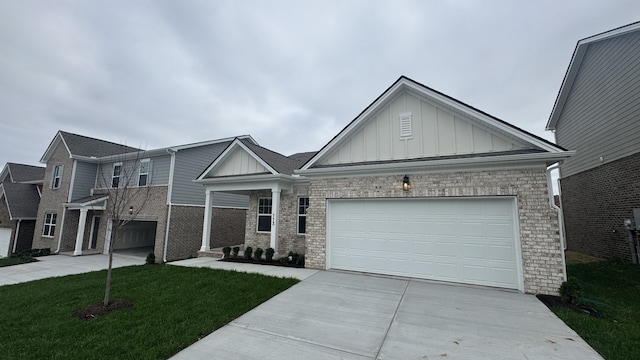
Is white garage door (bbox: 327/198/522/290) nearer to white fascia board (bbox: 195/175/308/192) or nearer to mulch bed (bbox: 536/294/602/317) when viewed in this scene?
mulch bed (bbox: 536/294/602/317)

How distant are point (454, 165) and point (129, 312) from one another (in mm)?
8306

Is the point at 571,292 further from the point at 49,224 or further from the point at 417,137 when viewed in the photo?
the point at 49,224

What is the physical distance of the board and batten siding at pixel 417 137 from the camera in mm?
7176

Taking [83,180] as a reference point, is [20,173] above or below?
above

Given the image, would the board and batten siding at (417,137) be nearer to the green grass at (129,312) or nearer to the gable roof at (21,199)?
the green grass at (129,312)

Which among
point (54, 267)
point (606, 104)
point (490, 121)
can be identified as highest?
point (606, 104)

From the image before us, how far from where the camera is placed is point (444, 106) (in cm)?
761

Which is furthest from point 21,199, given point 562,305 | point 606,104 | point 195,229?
point 606,104

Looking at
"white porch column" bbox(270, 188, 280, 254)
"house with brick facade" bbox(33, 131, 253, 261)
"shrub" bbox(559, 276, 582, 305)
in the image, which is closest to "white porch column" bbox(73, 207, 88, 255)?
"house with brick facade" bbox(33, 131, 253, 261)

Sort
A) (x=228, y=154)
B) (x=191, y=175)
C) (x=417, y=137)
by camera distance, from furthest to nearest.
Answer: (x=191, y=175)
(x=228, y=154)
(x=417, y=137)

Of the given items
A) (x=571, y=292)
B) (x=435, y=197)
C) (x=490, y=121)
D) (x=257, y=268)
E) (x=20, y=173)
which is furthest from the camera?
(x=20, y=173)

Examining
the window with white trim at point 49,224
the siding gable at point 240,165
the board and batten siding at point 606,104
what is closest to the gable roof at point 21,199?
the window with white trim at point 49,224

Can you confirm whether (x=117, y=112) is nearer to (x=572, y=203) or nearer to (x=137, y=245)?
(x=137, y=245)

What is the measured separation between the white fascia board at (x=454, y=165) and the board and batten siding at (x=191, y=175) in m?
8.71
